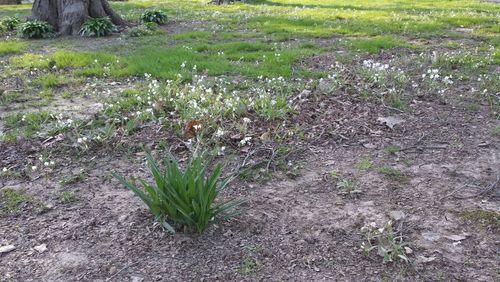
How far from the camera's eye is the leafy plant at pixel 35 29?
1023 cm

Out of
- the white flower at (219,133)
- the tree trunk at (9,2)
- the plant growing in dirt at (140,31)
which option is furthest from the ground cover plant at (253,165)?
the tree trunk at (9,2)

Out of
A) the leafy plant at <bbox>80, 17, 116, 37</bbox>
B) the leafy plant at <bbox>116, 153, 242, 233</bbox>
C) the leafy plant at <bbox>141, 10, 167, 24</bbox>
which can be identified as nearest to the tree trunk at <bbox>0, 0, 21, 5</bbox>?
the leafy plant at <bbox>141, 10, 167, 24</bbox>

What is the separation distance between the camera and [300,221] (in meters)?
3.48

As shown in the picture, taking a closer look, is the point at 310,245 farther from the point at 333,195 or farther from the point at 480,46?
the point at 480,46

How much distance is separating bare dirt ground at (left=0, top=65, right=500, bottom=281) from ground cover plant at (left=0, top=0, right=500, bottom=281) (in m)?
0.01

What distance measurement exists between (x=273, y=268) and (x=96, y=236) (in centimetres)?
130

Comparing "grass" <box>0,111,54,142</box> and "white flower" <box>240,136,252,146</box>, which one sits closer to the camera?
"white flower" <box>240,136,252,146</box>

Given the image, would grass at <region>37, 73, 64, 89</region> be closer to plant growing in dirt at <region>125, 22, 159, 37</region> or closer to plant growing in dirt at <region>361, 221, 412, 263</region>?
plant growing in dirt at <region>125, 22, 159, 37</region>

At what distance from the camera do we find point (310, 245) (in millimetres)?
3217

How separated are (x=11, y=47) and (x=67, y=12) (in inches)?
72.8

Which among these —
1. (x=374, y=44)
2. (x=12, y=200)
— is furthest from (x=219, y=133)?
(x=374, y=44)

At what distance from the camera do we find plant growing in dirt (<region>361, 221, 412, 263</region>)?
3035 millimetres

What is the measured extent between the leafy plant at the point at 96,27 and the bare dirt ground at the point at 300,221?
6077mm

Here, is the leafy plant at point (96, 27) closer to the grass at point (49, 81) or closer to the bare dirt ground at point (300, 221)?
the grass at point (49, 81)
